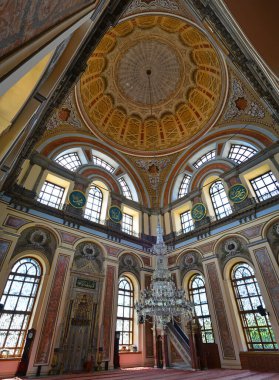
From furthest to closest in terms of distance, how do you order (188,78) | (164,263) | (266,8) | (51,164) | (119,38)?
1. (188,78)
2. (119,38)
3. (51,164)
4. (164,263)
5. (266,8)

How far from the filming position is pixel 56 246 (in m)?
9.21

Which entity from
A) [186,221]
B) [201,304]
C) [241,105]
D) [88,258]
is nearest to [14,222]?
[88,258]

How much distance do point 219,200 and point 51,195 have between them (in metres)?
8.75

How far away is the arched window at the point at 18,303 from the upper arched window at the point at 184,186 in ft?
30.5

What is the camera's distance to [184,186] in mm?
14453

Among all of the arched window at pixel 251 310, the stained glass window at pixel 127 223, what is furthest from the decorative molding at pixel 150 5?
the arched window at pixel 251 310

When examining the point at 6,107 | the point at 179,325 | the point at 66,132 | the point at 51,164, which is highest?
the point at 66,132

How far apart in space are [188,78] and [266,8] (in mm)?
11810

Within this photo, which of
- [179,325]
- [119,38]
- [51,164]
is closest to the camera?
[179,325]

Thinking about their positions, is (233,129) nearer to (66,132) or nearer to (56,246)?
(66,132)

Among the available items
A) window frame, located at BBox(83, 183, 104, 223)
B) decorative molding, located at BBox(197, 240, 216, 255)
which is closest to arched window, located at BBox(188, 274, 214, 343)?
decorative molding, located at BBox(197, 240, 216, 255)

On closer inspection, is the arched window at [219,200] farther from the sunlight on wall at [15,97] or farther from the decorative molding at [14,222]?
the sunlight on wall at [15,97]

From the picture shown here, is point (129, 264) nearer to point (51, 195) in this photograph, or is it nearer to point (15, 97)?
point (51, 195)

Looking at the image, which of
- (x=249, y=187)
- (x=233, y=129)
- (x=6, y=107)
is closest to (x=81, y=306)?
(x=6, y=107)
